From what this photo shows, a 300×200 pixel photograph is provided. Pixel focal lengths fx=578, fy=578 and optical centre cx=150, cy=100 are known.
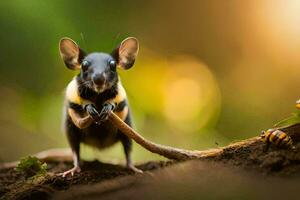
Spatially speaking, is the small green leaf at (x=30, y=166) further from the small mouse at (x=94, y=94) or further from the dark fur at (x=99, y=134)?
the dark fur at (x=99, y=134)

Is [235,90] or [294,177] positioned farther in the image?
[235,90]

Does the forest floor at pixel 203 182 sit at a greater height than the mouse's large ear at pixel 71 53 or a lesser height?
lesser

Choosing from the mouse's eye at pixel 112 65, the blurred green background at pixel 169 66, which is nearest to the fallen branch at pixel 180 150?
the mouse's eye at pixel 112 65

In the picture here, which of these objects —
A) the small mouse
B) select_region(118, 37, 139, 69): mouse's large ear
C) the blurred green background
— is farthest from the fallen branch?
the blurred green background

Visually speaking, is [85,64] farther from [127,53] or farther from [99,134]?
[99,134]

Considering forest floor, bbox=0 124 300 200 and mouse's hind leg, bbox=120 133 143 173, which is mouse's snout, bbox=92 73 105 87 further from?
mouse's hind leg, bbox=120 133 143 173

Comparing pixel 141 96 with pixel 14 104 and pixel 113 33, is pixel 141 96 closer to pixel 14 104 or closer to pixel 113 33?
pixel 113 33

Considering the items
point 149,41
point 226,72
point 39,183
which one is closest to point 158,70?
point 149,41
